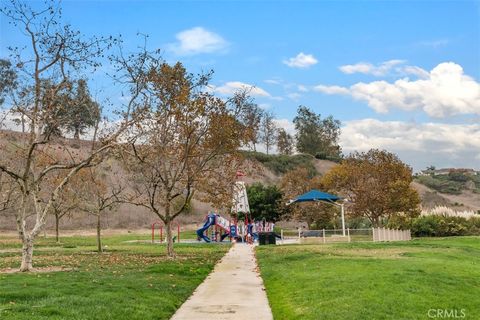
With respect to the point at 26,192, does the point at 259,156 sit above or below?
above

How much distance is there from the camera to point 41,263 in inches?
759

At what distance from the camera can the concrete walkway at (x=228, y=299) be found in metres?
9.45

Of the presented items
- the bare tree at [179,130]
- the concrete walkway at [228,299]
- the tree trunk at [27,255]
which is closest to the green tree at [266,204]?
the bare tree at [179,130]

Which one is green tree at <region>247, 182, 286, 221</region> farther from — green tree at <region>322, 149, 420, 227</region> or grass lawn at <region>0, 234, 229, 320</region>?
grass lawn at <region>0, 234, 229, 320</region>

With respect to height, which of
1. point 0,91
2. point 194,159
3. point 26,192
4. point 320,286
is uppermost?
point 0,91

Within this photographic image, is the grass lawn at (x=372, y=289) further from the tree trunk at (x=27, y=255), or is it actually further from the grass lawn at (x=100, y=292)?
the tree trunk at (x=27, y=255)

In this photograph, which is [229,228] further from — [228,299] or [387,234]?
[228,299]

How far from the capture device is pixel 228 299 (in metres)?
11.2

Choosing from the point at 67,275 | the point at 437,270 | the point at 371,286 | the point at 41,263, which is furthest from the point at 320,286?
the point at 41,263

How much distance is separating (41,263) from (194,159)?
831cm

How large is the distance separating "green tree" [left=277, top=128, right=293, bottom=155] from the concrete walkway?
94.0 metres

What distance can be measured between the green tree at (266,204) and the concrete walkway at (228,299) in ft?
117

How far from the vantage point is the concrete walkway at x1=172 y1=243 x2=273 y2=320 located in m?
9.45

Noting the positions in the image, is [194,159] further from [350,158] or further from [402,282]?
[350,158]
